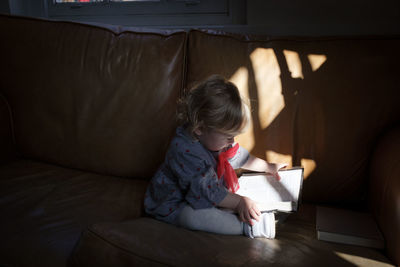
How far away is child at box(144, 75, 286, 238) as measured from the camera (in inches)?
45.1

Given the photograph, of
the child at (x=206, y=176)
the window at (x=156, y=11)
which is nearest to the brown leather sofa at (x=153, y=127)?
the child at (x=206, y=176)

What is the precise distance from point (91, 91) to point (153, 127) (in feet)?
1.15

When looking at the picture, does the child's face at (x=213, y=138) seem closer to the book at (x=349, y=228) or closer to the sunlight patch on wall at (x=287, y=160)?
the sunlight patch on wall at (x=287, y=160)

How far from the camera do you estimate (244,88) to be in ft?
4.82

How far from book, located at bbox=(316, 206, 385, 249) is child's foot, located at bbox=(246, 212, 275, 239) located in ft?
0.55

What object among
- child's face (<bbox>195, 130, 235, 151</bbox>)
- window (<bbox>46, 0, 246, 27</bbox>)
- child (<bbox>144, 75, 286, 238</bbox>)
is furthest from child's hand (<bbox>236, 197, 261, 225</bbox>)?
→ window (<bbox>46, 0, 246, 27</bbox>)

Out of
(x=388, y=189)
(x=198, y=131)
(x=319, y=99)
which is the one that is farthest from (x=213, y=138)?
(x=388, y=189)

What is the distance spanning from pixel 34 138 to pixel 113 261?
42.1 inches

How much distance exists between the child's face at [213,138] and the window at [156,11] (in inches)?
44.3

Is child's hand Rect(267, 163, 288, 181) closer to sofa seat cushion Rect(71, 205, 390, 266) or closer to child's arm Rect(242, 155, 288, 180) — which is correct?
child's arm Rect(242, 155, 288, 180)

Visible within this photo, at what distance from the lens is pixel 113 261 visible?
87 cm

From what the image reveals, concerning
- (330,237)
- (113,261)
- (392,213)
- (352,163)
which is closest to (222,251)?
(113,261)

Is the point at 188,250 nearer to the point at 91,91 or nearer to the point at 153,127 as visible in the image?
the point at 153,127

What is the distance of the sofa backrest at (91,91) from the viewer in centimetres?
156
